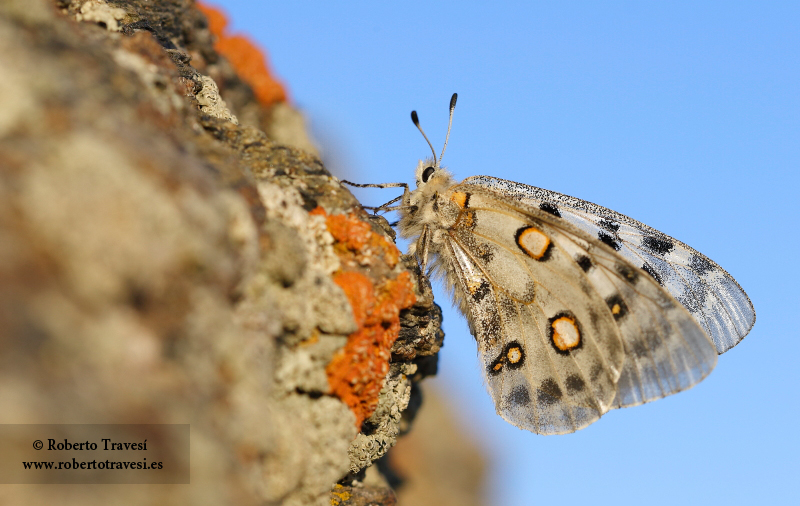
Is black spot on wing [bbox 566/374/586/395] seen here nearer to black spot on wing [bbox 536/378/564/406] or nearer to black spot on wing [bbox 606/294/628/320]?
black spot on wing [bbox 536/378/564/406]

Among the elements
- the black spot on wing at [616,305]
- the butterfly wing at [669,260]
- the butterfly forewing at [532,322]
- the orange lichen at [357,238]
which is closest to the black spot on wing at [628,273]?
the black spot on wing at [616,305]

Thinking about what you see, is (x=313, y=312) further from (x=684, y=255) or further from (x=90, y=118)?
(x=684, y=255)

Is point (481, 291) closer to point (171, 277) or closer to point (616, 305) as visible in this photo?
point (616, 305)

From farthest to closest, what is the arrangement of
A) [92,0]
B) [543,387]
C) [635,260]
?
[635,260] → [543,387] → [92,0]

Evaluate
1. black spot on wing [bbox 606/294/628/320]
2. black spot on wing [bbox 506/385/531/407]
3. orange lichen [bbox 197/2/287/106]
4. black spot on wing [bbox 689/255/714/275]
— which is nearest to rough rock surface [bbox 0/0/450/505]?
black spot on wing [bbox 506/385/531/407]

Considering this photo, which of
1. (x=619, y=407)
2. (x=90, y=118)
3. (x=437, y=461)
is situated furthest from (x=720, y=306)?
(x=437, y=461)

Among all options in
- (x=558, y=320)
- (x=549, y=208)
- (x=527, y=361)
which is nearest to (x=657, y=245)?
(x=549, y=208)
